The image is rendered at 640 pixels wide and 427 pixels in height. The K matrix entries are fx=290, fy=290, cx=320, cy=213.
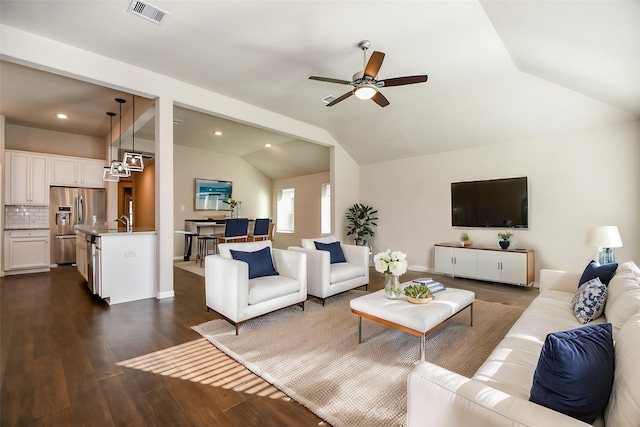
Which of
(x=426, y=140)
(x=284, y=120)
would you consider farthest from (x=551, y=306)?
(x=284, y=120)

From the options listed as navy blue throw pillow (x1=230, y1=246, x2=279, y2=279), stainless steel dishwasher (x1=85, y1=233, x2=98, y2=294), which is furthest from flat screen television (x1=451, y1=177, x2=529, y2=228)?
stainless steel dishwasher (x1=85, y1=233, x2=98, y2=294)

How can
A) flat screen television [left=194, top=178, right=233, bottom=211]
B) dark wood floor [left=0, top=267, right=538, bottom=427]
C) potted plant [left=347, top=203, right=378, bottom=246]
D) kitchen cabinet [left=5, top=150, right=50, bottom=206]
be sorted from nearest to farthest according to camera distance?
dark wood floor [left=0, top=267, right=538, bottom=427] < kitchen cabinet [left=5, top=150, right=50, bottom=206] < potted plant [left=347, top=203, right=378, bottom=246] < flat screen television [left=194, top=178, right=233, bottom=211]

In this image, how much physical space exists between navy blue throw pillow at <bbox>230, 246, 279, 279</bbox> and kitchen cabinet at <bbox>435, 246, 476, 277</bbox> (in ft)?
11.0

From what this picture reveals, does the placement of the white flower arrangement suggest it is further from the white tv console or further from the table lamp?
the white tv console

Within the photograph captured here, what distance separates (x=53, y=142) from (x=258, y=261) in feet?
20.7

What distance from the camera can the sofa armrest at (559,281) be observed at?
291 cm

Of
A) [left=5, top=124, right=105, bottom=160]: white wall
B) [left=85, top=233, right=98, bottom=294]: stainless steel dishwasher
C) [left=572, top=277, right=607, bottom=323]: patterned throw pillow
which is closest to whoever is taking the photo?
[left=572, top=277, right=607, bottom=323]: patterned throw pillow

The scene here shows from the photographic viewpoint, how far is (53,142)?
6414mm

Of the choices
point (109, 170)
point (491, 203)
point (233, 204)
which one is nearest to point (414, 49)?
point (491, 203)

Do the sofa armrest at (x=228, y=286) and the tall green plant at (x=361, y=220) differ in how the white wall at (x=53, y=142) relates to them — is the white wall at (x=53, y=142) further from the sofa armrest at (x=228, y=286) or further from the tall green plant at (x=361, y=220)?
the tall green plant at (x=361, y=220)

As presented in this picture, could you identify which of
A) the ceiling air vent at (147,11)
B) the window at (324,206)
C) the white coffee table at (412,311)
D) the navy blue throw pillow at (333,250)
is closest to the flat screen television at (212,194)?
the window at (324,206)

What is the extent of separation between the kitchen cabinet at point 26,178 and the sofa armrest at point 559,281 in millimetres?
8502

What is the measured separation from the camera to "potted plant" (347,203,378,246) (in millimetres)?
6599

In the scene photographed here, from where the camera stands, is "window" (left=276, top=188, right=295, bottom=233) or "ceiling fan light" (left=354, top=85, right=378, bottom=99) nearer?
"ceiling fan light" (left=354, top=85, right=378, bottom=99)
